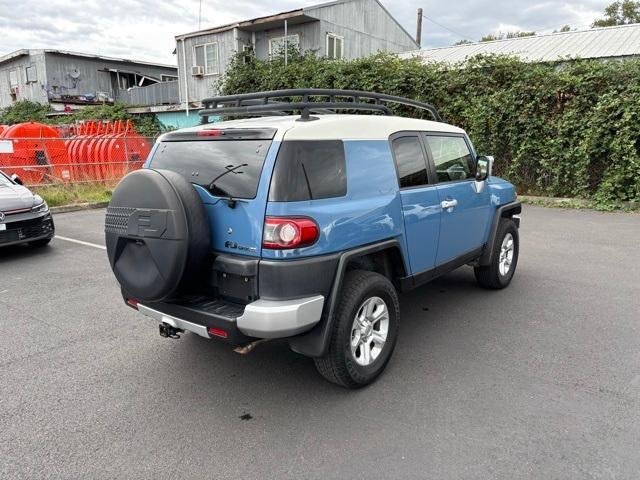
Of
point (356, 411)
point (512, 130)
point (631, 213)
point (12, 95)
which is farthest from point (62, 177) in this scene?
point (12, 95)

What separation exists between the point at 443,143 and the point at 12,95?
4045 cm

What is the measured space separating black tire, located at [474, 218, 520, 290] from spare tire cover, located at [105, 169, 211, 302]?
10.8ft

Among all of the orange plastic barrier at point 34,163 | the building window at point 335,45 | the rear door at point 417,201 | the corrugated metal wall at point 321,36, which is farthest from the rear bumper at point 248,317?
the building window at point 335,45

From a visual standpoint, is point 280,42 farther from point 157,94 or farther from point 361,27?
point 157,94

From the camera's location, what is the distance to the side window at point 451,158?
4.24m

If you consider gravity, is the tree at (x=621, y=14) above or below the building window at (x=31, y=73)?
above

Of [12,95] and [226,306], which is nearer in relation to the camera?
[226,306]

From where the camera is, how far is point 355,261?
3369mm

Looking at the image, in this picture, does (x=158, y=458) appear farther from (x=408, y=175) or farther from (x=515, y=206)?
(x=515, y=206)

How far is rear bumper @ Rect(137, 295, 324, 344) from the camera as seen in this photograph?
276cm

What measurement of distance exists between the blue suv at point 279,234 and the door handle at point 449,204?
1.32 feet

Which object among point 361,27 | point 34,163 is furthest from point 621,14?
point 34,163

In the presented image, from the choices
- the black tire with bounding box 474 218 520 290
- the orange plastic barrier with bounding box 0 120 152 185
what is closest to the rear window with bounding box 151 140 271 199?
the black tire with bounding box 474 218 520 290

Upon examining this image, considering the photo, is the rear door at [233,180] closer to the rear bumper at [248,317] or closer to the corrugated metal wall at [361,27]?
the rear bumper at [248,317]
